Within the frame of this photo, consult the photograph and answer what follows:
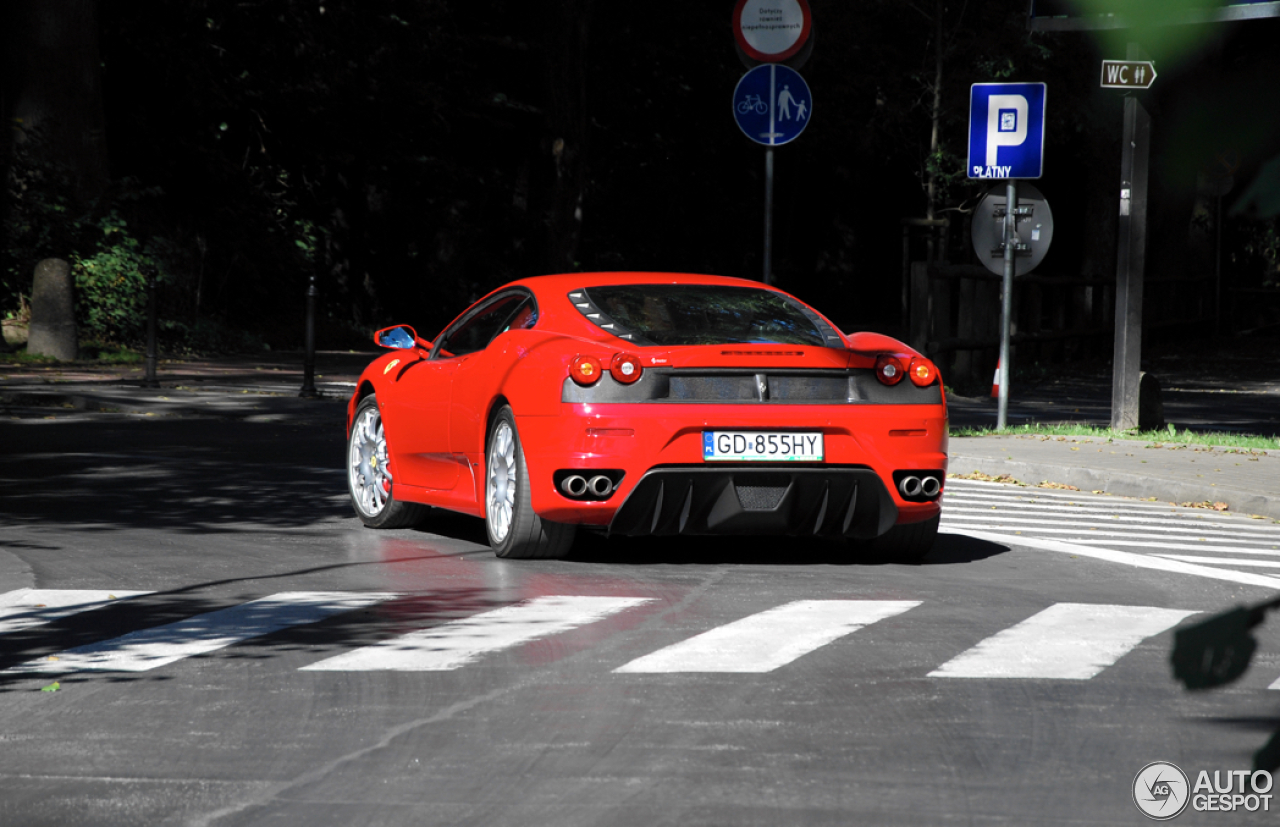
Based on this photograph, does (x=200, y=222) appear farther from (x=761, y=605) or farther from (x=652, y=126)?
(x=761, y=605)

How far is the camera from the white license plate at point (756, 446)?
7680 mm

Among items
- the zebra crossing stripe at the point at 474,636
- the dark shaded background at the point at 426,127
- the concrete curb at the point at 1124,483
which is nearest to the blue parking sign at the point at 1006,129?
the concrete curb at the point at 1124,483

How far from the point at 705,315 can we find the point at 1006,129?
7390 mm

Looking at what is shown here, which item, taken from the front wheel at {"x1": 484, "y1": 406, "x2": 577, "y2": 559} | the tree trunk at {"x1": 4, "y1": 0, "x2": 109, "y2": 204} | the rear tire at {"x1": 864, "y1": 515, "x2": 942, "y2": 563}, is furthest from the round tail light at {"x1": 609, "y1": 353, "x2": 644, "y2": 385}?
the tree trunk at {"x1": 4, "y1": 0, "x2": 109, "y2": 204}

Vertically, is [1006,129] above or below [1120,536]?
above

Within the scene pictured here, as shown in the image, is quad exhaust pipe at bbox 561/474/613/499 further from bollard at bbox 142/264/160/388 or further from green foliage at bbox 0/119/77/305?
green foliage at bbox 0/119/77/305

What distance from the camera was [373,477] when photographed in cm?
977

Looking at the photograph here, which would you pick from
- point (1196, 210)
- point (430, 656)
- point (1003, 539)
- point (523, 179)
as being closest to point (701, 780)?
point (430, 656)

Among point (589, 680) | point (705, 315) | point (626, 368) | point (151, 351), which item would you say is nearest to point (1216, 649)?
point (589, 680)

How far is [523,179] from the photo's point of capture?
34969 millimetres

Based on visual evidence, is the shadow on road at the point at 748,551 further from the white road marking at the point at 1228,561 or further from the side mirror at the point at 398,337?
the side mirror at the point at 398,337

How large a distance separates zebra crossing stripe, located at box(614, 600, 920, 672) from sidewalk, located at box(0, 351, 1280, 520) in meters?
4.99

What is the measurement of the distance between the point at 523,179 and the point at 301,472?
23231 mm

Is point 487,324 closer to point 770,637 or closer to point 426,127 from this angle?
point 770,637
